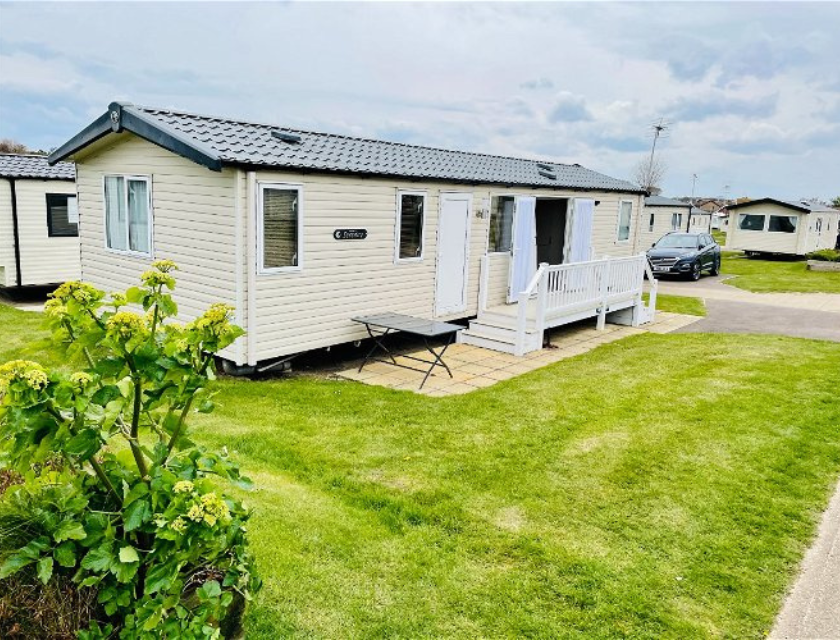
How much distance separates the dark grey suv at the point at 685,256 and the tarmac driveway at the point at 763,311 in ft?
3.51

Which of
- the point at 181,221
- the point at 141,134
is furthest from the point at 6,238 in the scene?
the point at 181,221

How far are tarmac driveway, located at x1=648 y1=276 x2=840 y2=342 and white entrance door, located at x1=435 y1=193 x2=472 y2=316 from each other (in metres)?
4.77

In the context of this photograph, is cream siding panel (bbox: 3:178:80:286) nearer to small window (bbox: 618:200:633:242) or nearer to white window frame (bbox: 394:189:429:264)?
white window frame (bbox: 394:189:429:264)

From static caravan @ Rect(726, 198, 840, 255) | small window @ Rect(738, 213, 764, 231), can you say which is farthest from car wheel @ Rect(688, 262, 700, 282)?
small window @ Rect(738, 213, 764, 231)

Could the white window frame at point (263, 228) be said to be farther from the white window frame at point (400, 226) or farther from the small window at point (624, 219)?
the small window at point (624, 219)

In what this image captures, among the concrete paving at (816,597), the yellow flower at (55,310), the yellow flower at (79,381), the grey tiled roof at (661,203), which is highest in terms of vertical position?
the grey tiled roof at (661,203)

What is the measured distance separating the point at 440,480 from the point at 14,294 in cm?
1265

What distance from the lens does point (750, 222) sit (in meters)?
29.5

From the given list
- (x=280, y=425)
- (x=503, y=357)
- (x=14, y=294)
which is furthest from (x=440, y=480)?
(x=14, y=294)

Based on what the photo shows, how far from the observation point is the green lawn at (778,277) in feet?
63.4

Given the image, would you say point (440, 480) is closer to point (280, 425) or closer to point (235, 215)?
point (280, 425)

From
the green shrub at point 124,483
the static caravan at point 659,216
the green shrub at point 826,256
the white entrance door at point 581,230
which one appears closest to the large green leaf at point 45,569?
the green shrub at point 124,483

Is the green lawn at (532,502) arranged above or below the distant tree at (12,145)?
below

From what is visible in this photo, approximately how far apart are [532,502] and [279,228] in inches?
181
